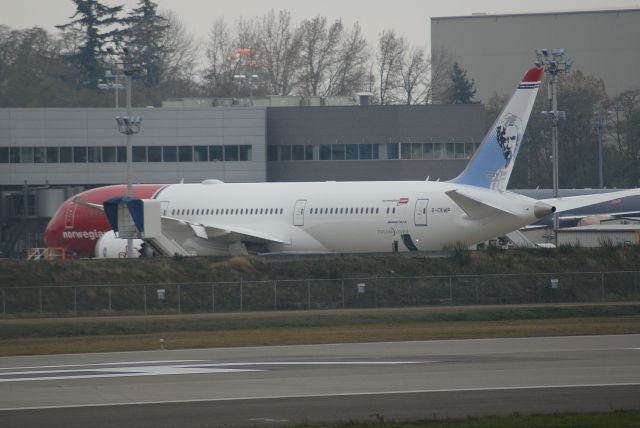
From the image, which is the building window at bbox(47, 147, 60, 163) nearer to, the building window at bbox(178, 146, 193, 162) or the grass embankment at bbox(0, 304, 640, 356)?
the building window at bbox(178, 146, 193, 162)

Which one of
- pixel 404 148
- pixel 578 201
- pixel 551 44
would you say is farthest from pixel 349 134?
pixel 551 44

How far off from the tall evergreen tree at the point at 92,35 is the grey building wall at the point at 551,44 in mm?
39107

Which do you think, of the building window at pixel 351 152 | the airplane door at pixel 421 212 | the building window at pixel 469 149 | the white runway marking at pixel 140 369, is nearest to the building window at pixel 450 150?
the building window at pixel 469 149

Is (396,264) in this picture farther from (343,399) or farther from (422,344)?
(343,399)

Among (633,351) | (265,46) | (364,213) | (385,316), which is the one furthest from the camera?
(265,46)

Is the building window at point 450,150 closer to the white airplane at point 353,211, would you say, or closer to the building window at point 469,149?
the building window at point 469,149

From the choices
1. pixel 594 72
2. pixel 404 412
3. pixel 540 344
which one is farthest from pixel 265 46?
pixel 404 412

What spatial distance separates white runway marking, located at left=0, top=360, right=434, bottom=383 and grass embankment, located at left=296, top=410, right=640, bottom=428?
6.97m

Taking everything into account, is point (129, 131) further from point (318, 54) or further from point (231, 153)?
point (318, 54)

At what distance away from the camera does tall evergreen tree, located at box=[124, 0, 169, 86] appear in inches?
4715

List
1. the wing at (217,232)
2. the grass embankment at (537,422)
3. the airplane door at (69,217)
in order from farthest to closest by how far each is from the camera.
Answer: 1. the airplane door at (69,217)
2. the wing at (217,232)
3. the grass embankment at (537,422)

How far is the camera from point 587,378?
21.7 meters

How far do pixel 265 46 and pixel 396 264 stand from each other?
8458 cm

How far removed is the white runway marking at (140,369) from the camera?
23984 mm
